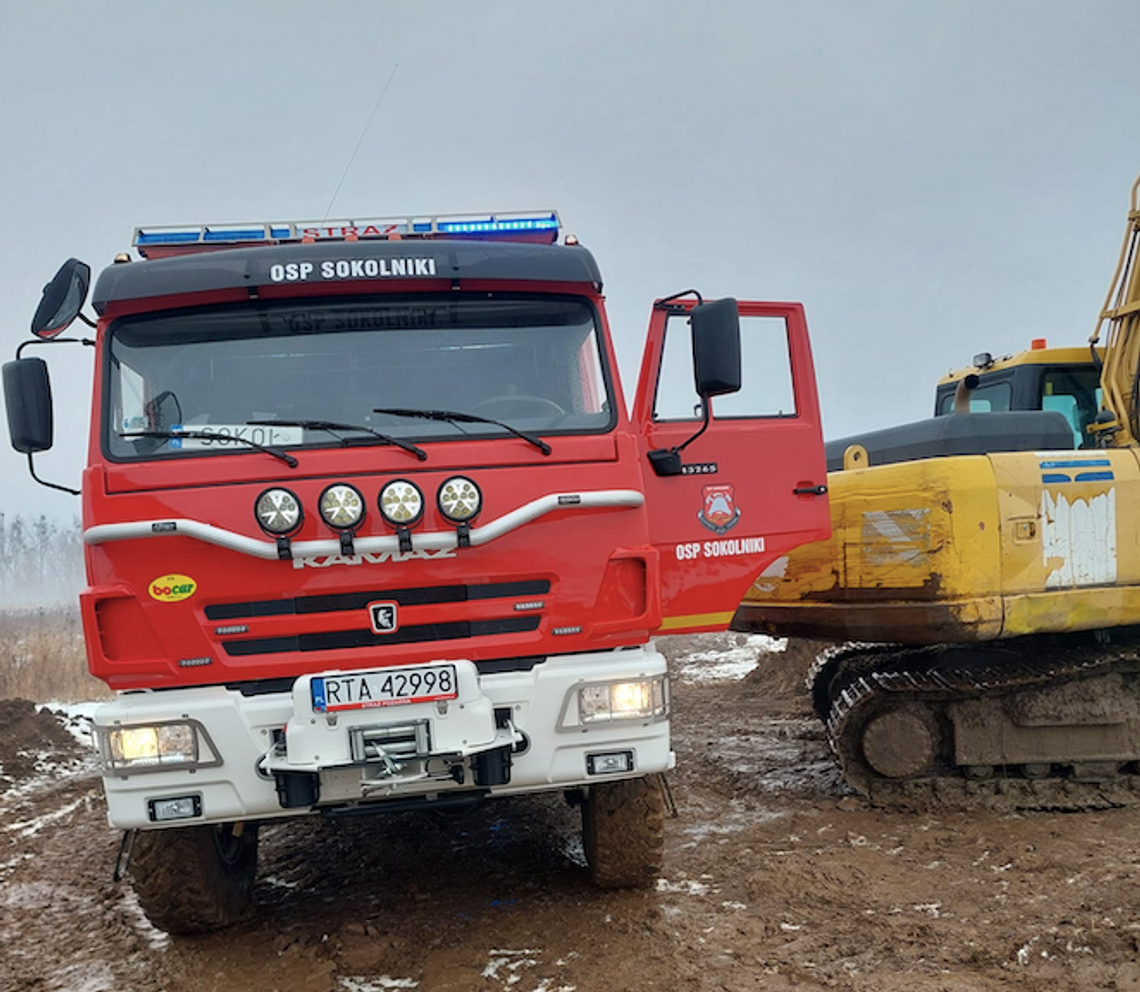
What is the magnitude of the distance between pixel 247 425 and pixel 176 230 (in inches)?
72.3

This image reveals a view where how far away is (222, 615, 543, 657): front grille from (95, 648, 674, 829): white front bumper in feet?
0.53

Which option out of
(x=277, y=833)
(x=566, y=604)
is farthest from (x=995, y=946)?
(x=277, y=833)

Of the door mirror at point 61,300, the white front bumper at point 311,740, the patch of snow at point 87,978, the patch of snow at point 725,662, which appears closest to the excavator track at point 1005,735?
the white front bumper at point 311,740

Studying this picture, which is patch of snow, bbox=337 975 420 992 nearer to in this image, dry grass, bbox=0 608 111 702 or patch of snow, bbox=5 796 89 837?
patch of snow, bbox=5 796 89 837

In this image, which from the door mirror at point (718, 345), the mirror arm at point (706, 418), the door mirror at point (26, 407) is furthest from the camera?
the mirror arm at point (706, 418)

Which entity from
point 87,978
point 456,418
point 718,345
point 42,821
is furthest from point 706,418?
point 42,821

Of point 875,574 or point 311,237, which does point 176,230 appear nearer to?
point 311,237

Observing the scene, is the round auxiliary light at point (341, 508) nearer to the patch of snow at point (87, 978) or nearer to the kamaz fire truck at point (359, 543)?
the kamaz fire truck at point (359, 543)

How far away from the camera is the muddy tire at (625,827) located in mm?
4234

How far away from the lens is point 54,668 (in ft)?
47.4

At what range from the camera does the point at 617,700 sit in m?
3.81

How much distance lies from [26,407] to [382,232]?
193cm

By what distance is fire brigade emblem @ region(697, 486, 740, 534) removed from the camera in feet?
15.7

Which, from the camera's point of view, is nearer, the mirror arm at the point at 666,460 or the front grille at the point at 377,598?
the front grille at the point at 377,598
